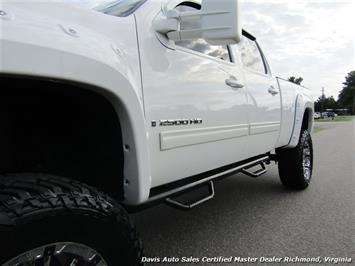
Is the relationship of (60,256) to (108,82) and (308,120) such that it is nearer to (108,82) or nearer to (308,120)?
(108,82)

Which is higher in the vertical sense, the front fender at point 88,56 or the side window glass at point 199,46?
the side window glass at point 199,46

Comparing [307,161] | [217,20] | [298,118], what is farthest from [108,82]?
[307,161]

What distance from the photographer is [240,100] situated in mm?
3080

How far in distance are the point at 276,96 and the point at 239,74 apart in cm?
102

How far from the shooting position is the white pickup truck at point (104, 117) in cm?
134

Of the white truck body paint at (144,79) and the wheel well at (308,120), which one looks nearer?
the white truck body paint at (144,79)

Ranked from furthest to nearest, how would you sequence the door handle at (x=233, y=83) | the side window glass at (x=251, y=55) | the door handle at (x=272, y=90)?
1. the door handle at (x=272, y=90)
2. the side window glass at (x=251, y=55)
3. the door handle at (x=233, y=83)

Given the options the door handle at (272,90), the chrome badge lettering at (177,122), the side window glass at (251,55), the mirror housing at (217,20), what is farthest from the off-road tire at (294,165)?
the mirror housing at (217,20)

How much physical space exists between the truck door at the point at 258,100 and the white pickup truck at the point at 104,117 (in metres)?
0.35

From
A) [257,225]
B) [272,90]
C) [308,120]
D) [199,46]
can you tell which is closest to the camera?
[199,46]

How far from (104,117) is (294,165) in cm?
346

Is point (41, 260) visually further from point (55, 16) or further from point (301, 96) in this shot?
point (301, 96)

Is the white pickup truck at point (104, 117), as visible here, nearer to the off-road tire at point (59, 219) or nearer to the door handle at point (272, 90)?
the off-road tire at point (59, 219)

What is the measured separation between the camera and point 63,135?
6.55 feet
